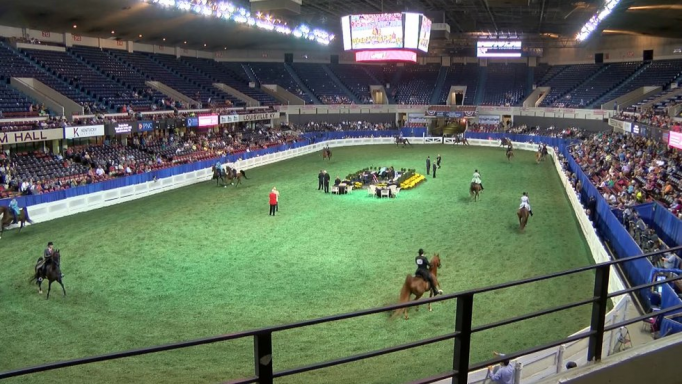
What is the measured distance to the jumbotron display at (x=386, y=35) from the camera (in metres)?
40.8

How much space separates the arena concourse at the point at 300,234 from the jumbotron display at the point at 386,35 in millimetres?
159

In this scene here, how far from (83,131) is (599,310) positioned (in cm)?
3365


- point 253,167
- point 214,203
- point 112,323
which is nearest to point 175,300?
point 112,323

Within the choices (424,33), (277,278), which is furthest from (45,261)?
(424,33)

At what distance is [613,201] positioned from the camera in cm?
2031

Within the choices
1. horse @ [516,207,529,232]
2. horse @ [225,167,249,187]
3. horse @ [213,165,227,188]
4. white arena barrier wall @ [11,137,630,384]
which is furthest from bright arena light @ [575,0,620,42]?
horse @ [213,165,227,188]

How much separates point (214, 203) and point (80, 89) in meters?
19.1

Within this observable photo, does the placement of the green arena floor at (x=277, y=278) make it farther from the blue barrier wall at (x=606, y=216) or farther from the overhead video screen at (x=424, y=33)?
the overhead video screen at (x=424, y=33)

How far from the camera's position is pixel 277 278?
48.4 ft

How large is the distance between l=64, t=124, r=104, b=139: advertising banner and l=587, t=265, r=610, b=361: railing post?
3273cm

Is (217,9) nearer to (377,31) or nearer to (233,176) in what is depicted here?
(377,31)

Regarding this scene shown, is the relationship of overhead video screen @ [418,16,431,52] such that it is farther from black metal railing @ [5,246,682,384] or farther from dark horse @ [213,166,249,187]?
black metal railing @ [5,246,682,384]

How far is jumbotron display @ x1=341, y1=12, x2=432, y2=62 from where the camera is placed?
1604 inches

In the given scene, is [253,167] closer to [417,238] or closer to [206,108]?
[206,108]
